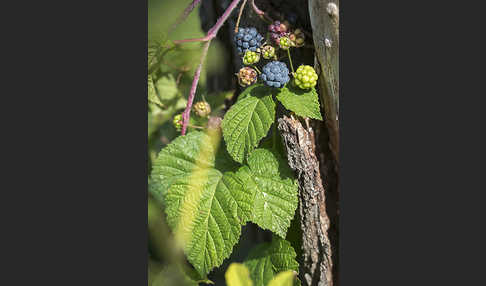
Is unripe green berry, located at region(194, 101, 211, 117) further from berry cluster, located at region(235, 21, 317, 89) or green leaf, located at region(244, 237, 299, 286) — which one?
green leaf, located at region(244, 237, 299, 286)

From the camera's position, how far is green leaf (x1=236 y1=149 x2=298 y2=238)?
154 cm

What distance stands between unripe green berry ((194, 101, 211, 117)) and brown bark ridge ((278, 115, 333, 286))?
21 cm

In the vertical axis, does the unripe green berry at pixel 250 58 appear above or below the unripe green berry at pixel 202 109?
above

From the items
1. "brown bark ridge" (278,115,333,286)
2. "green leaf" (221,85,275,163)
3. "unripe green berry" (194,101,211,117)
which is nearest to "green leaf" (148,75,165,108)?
"unripe green berry" (194,101,211,117)

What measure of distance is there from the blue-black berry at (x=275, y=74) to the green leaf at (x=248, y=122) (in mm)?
48

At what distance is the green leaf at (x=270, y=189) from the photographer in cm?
154

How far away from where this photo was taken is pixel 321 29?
141 centimetres

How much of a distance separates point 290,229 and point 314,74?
1.31ft

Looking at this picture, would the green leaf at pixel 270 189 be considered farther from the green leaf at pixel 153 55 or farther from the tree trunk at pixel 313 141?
the green leaf at pixel 153 55

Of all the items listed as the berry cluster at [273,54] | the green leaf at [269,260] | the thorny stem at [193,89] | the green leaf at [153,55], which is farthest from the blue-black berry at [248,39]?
the green leaf at [269,260]

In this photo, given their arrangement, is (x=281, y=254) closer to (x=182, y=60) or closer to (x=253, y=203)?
(x=253, y=203)

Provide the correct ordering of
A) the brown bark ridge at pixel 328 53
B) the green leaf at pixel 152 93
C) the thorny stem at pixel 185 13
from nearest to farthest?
the brown bark ridge at pixel 328 53 < the thorny stem at pixel 185 13 < the green leaf at pixel 152 93

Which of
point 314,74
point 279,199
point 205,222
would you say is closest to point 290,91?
point 314,74

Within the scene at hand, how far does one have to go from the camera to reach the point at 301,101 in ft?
4.84
